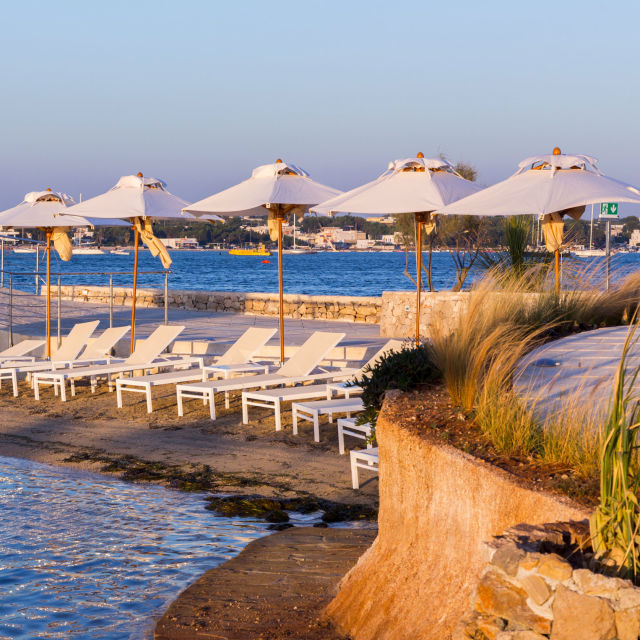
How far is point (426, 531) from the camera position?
412 centimetres

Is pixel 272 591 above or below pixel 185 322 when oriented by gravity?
below

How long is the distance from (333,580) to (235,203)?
6.72 m

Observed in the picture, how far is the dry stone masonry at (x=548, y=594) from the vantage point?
280cm

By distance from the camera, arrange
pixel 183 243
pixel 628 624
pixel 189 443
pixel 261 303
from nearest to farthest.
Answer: pixel 628 624, pixel 189 443, pixel 261 303, pixel 183 243

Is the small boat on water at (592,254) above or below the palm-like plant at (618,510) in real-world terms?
above

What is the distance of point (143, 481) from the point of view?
24.6 ft

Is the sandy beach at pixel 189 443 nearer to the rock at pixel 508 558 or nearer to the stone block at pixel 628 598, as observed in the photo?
the rock at pixel 508 558

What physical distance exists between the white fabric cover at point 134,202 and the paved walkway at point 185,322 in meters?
2.47

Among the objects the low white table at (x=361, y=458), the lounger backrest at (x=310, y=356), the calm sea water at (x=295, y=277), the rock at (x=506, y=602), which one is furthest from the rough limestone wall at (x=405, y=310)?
the calm sea water at (x=295, y=277)

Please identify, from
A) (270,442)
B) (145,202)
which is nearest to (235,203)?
(145,202)

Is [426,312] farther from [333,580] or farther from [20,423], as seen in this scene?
[333,580]

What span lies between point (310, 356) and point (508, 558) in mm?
6959

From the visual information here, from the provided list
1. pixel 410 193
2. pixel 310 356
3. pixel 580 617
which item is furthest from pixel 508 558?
pixel 410 193

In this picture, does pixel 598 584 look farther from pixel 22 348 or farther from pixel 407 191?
pixel 22 348
